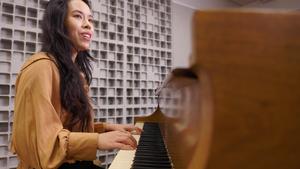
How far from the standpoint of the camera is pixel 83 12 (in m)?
1.21

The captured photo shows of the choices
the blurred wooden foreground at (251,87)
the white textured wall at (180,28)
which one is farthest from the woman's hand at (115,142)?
the white textured wall at (180,28)

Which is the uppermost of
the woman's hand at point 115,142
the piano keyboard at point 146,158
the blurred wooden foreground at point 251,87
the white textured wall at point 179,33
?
the white textured wall at point 179,33

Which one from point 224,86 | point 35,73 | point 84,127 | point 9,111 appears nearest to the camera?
point 224,86

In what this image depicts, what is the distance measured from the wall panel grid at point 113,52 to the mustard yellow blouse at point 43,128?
4.60ft

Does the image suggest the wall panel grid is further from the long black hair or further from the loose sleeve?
the loose sleeve

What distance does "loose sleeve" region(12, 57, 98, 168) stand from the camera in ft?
2.53

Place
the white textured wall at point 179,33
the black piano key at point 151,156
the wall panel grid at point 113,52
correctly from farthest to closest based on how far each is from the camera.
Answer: the white textured wall at point 179,33
the wall panel grid at point 113,52
the black piano key at point 151,156

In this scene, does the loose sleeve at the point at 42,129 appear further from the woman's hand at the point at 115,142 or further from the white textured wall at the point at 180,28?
the white textured wall at the point at 180,28

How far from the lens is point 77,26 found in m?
1.18

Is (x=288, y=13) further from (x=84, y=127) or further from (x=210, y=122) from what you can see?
(x=84, y=127)

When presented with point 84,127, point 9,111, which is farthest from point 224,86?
point 9,111

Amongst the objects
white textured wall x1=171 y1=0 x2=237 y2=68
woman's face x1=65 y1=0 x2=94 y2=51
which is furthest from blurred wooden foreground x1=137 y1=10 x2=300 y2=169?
white textured wall x1=171 y1=0 x2=237 y2=68

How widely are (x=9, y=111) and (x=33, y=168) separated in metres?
1.42

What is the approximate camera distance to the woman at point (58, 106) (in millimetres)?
773
